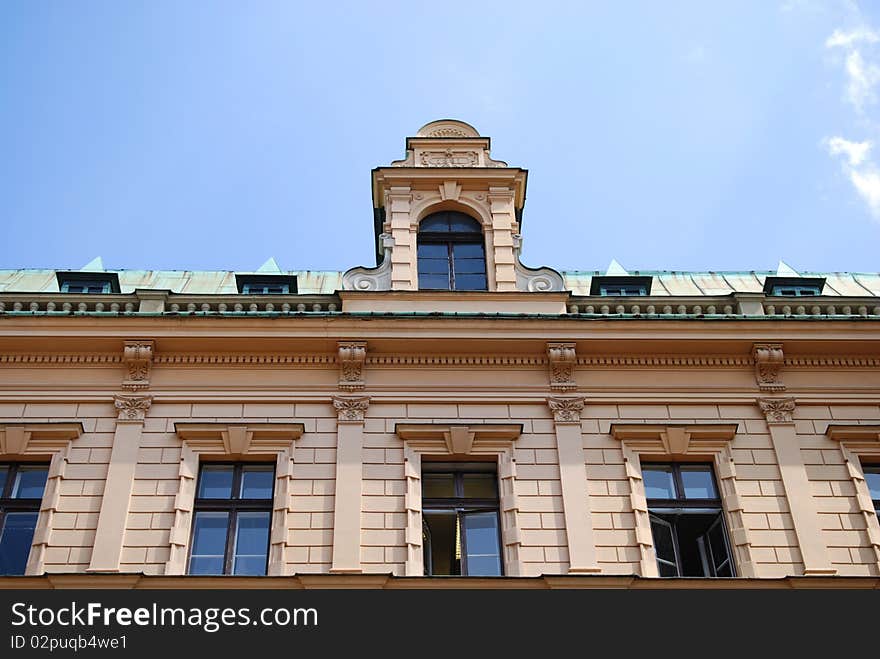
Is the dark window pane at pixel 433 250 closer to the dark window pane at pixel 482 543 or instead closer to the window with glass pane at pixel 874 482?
the dark window pane at pixel 482 543

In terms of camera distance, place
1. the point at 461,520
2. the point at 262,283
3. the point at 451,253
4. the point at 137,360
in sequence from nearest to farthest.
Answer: the point at 461,520
the point at 137,360
the point at 451,253
the point at 262,283

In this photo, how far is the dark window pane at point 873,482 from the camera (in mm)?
15494

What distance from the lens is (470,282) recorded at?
1845 cm

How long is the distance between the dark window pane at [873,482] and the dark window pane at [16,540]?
476 inches

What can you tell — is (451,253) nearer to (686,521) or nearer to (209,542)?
(686,521)

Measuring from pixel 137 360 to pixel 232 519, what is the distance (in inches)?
124

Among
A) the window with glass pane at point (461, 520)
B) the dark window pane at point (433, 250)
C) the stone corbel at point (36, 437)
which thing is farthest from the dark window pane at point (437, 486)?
the stone corbel at point (36, 437)

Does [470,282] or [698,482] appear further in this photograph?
[470,282]

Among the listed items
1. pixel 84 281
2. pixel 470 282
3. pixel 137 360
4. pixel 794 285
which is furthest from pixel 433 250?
pixel 794 285
